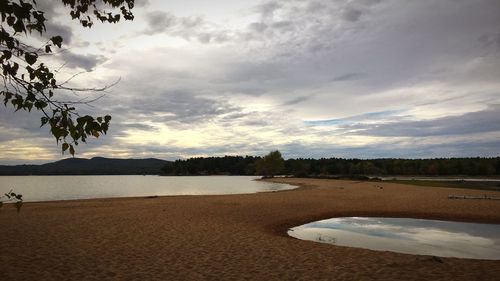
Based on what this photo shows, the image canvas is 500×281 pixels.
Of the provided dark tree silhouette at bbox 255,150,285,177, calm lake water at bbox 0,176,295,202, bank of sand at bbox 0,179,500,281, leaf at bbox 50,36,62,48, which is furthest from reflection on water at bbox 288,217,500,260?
dark tree silhouette at bbox 255,150,285,177

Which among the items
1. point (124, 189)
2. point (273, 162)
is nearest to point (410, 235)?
point (124, 189)

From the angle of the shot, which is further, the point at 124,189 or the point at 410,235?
the point at 124,189

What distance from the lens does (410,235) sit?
19672mm

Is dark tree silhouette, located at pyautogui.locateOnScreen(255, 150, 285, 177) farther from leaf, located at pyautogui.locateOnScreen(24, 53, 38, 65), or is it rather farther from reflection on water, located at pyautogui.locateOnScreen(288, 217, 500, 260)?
leaf, located at pyautogui.locateOnScreen(24, 53, 38, 65)

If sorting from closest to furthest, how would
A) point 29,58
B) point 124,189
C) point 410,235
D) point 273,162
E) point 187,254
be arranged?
point 29,58, point 187,254, point 410,235, point 124,189, point 273,162

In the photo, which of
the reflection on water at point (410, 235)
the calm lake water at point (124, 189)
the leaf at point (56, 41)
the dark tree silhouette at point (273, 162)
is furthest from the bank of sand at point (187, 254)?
the dark tree silhouette at point (273, 162)

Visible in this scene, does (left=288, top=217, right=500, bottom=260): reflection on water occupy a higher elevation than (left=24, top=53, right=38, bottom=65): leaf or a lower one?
lower

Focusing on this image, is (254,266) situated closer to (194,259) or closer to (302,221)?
(194,259)

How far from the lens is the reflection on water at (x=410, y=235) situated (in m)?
15.9

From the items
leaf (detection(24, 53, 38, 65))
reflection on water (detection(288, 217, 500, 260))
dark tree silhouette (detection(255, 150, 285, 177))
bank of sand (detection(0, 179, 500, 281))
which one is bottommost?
reflection on water (detection(288, 217, 500, 260))

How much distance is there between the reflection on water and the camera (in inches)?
625

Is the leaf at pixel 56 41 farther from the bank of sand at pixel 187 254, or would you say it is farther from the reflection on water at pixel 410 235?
the reflection on water at pixel 410 235

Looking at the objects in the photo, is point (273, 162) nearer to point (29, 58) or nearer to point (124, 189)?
point (124, 189)

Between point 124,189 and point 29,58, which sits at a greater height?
point 29,58
